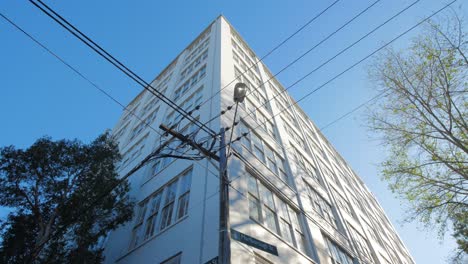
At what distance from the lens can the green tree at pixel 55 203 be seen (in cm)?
1023

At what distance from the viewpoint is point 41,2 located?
15.3 feet

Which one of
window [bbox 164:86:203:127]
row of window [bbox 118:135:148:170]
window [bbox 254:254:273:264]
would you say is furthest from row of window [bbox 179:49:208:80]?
window [bbox 254:254:273:264]

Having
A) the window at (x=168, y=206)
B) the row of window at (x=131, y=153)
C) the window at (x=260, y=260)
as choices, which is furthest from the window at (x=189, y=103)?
the window at (x=260, y=260)

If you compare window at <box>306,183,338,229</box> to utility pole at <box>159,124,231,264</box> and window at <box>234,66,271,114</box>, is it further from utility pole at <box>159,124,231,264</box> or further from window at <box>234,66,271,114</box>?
utility pole at <box>159,124,231,264</box>

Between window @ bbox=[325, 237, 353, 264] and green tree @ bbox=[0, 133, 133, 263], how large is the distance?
9.80m

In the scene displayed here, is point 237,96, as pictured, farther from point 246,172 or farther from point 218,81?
point 218,81

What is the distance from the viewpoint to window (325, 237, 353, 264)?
1274 centimetres

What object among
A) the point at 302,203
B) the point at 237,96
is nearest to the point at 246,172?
the point at 302,203

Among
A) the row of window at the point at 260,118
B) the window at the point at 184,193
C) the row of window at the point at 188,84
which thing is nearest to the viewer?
the window at the point at 184,193

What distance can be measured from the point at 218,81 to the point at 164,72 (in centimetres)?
1886

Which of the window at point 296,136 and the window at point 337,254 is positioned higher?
the window at point 296,136

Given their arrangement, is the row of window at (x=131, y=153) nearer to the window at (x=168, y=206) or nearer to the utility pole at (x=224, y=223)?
the window at (x=168, y=206)

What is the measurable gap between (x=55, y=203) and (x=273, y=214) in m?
9.38

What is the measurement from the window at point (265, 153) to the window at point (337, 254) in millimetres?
3891
